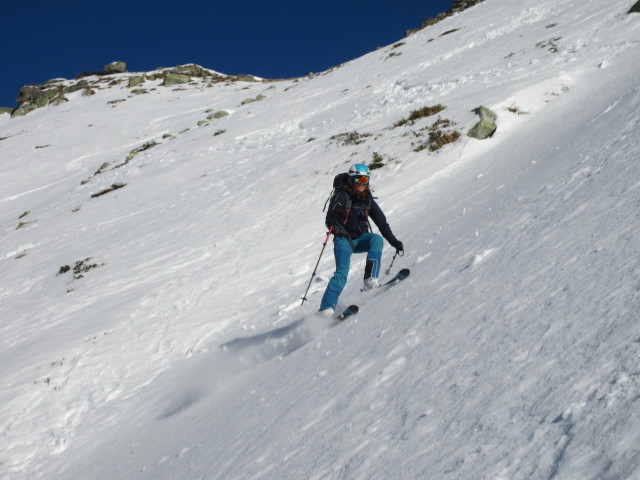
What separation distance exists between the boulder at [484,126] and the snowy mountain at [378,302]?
295mm

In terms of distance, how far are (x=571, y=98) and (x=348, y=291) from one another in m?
10.4

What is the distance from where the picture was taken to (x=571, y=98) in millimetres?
13734

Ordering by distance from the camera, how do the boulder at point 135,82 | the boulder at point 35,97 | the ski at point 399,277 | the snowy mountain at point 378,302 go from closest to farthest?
the snowy mountain at point 378,302 → the ski at point 399,277 → the boulder at point 35,97 → the boulder at point 135,82

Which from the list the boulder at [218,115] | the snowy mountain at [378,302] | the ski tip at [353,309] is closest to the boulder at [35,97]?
the boulder at [218,115]

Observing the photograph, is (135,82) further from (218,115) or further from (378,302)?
(378,302)

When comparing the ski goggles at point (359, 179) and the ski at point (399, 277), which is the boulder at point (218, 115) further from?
the ski at point (399, 277)

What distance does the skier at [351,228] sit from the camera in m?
6.65

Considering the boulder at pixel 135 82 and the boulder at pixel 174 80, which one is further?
the boulder at pixel 135 82

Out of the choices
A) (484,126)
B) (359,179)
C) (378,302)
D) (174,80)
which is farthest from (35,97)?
(378,302)

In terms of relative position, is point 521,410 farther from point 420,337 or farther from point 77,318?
point 77,318

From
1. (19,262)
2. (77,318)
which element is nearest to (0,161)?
(19,262)

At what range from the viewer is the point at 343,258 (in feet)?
22.2

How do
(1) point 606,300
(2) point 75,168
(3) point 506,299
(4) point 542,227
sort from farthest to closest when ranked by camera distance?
(2) point 75,168, (4) point 542,227, (3) point 506,299, (1) point 606,300

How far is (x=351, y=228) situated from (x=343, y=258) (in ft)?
1.56
